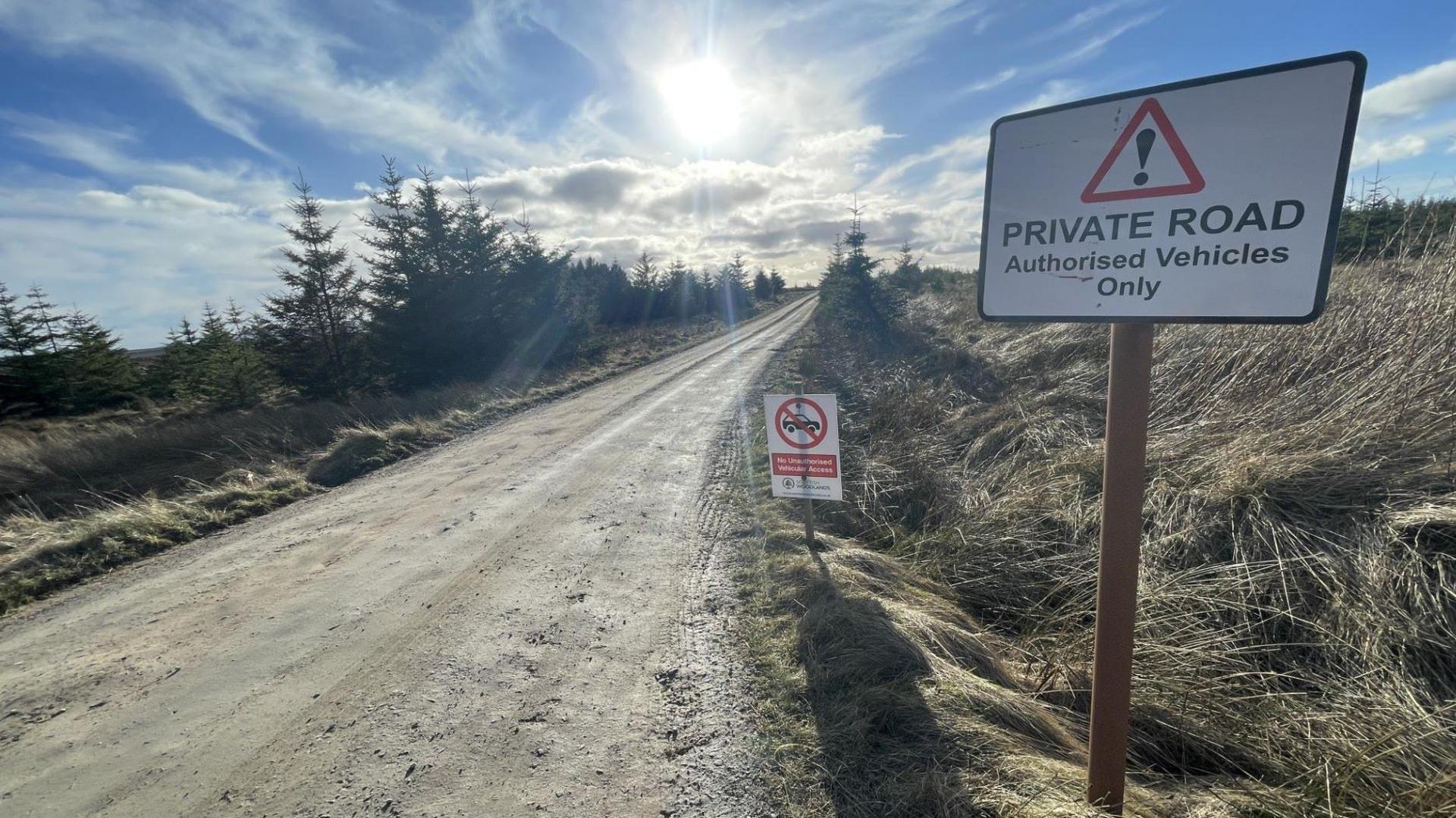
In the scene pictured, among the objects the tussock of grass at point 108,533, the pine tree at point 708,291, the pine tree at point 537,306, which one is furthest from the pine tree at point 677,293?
the tussock of grass at point 108,533

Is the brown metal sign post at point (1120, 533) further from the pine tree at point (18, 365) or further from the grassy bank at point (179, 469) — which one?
the pine tree at point (18, 365)

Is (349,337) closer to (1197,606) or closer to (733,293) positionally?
(1197,606)

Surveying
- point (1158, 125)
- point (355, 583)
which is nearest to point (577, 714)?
point (355, 583)

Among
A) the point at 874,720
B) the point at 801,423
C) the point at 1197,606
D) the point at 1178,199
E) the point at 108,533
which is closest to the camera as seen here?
the point at 1178,199

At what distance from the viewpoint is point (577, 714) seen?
2.94 m

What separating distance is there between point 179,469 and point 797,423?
392 inches

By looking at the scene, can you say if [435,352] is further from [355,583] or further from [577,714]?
[577,714]

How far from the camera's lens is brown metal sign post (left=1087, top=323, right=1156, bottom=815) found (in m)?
1.60

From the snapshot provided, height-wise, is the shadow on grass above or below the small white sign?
below

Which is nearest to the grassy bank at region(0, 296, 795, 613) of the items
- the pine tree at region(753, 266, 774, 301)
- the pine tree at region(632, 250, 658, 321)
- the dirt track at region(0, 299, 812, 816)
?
the dirt track at region(0, 299, 812, 816)

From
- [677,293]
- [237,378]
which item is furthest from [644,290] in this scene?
[237,378]

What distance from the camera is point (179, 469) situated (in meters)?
8.88

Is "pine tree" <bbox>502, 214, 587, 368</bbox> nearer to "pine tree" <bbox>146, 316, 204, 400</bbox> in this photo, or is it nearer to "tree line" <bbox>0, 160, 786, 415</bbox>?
"tree line" <bbox>0, 160, 786, 415</bbox>

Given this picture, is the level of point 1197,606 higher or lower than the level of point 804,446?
Result: lower
